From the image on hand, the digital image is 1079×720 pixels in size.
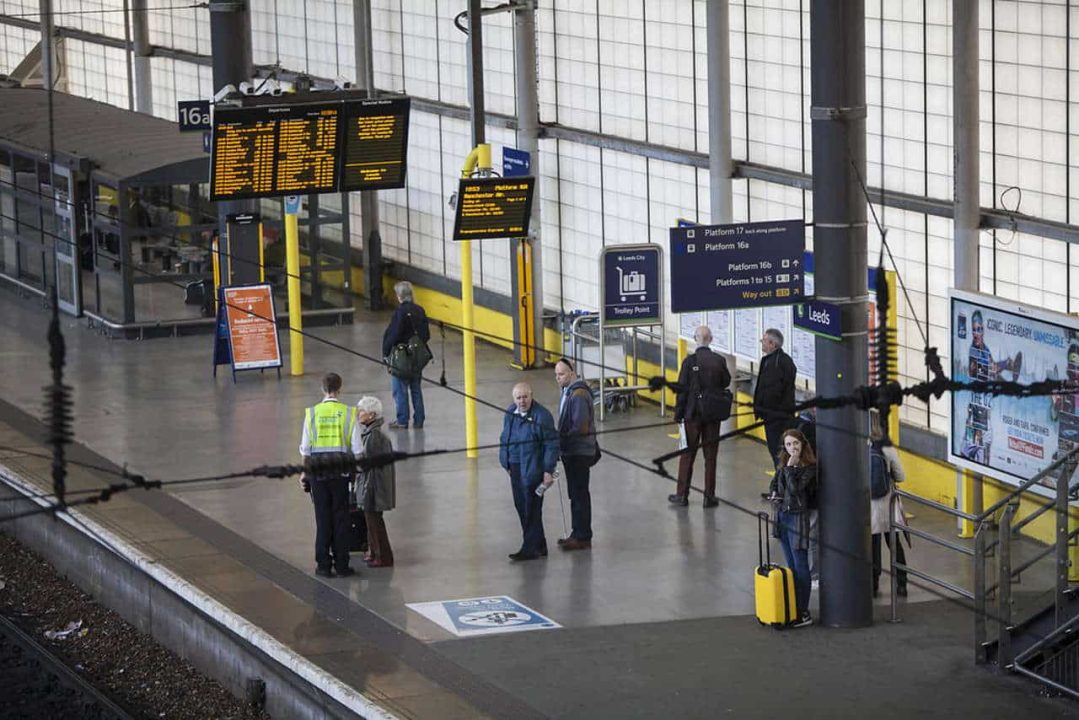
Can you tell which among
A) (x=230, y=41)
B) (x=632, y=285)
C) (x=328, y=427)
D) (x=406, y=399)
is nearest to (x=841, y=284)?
(x=328, y=427)

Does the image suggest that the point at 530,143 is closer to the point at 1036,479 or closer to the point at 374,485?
the point at 374,485

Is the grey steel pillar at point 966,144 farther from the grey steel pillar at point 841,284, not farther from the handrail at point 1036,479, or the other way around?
the handrail at point 1036,479

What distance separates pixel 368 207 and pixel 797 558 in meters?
15.7

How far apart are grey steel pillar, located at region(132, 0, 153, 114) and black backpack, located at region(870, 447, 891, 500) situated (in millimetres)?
25876

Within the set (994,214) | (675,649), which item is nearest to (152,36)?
(994,214)

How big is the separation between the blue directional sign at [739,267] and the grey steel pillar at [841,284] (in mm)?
1160

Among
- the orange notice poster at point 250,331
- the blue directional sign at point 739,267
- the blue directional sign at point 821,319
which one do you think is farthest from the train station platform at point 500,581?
the blue directional sign at point 739,267

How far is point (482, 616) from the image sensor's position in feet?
48.6

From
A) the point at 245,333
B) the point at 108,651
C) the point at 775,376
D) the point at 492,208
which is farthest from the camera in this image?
the point at 245,333

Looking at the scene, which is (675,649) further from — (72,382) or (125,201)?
(125,201)

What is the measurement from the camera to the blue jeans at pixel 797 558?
48.1ft

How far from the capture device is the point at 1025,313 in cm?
1471

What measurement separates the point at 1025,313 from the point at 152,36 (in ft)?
86.7

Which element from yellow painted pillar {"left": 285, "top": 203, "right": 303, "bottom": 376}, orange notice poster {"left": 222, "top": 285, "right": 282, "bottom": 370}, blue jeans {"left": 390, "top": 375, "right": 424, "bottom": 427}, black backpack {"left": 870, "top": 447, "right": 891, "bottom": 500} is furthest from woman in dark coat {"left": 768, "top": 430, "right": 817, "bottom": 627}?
orange notice poster {"left": 222, "top": 285, "right": 282, "bottom": 370}
